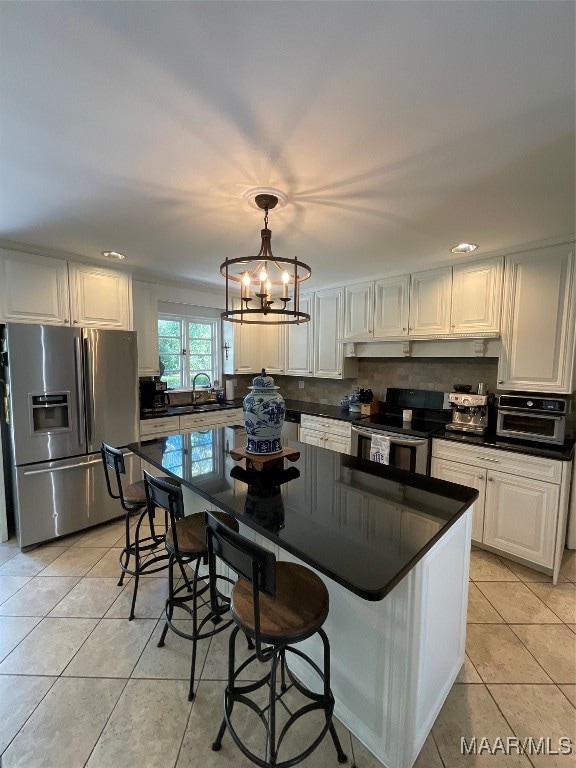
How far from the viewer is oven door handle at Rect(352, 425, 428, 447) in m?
2.96

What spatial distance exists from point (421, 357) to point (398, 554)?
9.27 ft

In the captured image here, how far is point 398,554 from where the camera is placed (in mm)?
1093

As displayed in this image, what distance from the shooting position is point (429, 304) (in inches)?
126

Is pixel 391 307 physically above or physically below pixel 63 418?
above

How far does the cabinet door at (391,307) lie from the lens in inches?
133

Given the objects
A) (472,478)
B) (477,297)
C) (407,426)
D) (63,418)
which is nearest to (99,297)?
(63,418)

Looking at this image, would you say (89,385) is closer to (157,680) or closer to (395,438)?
(157,680)

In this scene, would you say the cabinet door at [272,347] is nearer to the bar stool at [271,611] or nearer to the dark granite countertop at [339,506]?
the dark granite countertop at [339,506]

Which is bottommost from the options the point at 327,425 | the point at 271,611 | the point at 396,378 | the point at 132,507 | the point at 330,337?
the point at 132,507

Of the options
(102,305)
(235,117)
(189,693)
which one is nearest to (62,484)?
(102,305)

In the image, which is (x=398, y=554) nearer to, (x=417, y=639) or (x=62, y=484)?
(x=417, y=639)

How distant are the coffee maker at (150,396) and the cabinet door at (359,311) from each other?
7.54 ft

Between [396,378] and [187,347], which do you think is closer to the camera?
[396,378]

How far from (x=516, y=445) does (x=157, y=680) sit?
2.74m
